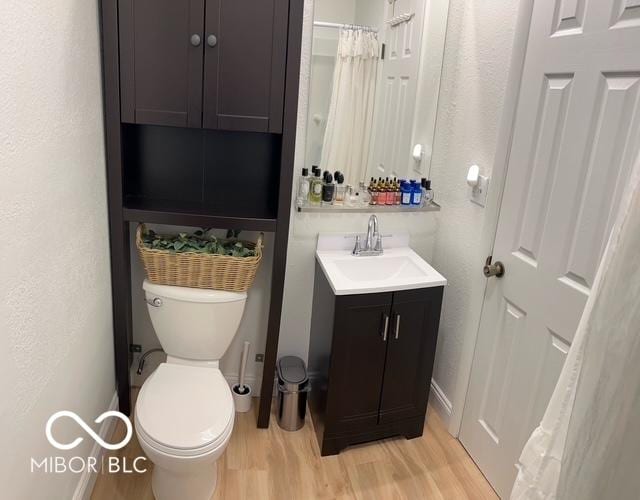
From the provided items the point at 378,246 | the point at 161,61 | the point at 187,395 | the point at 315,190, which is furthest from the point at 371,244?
the point at 161,61

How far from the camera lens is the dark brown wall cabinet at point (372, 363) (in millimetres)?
2105

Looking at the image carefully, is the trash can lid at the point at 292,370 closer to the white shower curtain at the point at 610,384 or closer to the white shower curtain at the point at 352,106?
the white shower curtain at the point at 352,106

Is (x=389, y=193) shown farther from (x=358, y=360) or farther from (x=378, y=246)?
(x=358, y=360)

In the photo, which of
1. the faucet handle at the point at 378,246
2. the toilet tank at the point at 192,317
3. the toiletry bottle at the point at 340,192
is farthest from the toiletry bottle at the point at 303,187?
the toilet tank at the point at 192,317

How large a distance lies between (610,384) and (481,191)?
1.30m

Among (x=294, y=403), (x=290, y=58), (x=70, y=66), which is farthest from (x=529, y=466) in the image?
(x=70, y=66)

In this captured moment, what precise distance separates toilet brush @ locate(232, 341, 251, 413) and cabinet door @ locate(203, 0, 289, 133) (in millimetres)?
1087

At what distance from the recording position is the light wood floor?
2.02m

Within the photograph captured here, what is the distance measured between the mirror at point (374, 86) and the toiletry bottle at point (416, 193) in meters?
0.10

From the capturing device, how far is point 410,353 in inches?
88.4

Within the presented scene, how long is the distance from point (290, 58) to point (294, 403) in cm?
149

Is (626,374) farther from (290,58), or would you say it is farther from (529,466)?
(290,58)

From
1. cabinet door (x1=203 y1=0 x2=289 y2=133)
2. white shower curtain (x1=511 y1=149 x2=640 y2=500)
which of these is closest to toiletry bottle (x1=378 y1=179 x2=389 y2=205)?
cabinet door (x1=203 y1=0 x2=289 y2=133)

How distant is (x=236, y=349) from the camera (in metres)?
2.50
